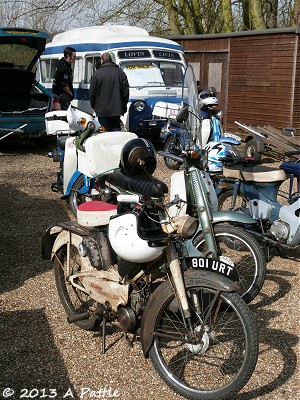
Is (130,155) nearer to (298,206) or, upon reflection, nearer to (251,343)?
(251,343)

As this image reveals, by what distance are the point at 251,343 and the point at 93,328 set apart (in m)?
1.28

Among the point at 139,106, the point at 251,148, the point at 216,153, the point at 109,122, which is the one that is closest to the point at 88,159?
the point at 216,153

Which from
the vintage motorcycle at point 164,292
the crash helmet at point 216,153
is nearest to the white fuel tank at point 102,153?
the vintage motorcycle at point 164,292

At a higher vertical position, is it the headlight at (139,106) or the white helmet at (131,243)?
the headlight at (139,106)

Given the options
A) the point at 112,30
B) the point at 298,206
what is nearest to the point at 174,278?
the point at 298,206

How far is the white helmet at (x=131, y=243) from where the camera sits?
10.8 feet

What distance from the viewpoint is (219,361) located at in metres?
3.55

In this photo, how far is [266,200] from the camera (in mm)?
5613

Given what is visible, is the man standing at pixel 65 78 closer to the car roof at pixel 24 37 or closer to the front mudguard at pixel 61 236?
the car roof at pixel 24 37

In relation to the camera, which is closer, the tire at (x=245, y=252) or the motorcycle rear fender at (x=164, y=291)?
the motorcycle rear fender at (x=164, y=291)

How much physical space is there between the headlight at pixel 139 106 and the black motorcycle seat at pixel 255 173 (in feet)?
19.2

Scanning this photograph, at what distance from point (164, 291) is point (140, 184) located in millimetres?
860

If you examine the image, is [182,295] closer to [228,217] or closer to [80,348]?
[80,348]

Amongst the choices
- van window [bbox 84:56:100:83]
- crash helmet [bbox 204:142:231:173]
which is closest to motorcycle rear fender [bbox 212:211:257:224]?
crash helmet [bbox 204:142:231:173]
